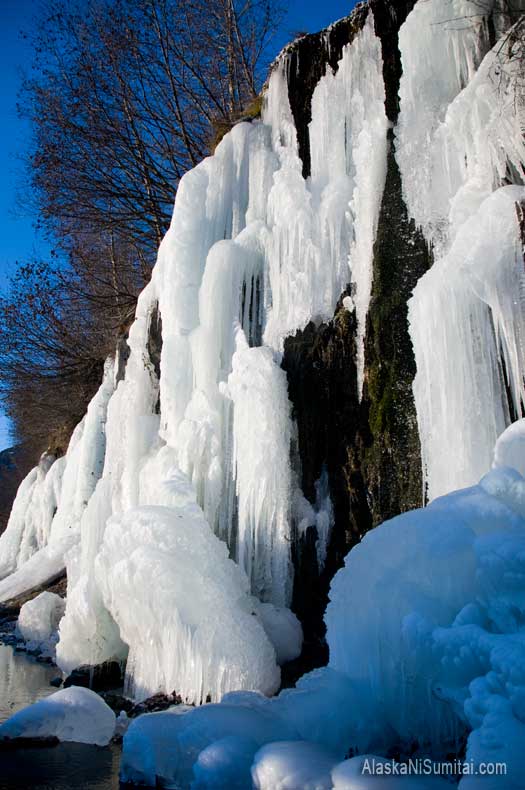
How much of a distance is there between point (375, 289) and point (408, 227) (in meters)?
0.55

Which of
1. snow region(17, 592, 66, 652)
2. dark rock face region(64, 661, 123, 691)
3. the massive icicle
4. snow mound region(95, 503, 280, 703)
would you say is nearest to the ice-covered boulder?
snow mound region(95, 503, 280, 703)

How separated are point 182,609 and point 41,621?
15.1 ft

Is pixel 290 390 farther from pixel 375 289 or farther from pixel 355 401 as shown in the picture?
pixel 375 289

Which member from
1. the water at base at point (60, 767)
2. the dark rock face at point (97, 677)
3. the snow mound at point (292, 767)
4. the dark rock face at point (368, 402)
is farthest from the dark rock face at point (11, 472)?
the snow mound at point (292, 767)

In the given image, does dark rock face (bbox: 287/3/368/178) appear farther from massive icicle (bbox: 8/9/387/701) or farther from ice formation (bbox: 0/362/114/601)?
ice formation (bbox: 0/362/114/601)

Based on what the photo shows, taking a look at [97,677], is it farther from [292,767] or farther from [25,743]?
[292,767]

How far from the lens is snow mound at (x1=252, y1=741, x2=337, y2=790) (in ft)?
7.68

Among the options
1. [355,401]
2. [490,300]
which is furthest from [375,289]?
[490,300]

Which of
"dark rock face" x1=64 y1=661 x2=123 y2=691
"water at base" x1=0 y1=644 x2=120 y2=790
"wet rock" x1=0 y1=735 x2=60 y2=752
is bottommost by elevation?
"water at base" x1=0 y1=644 x2=120 y2=790

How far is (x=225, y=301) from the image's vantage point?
632 cm

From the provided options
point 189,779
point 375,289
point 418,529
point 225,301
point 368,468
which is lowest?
point 189,779

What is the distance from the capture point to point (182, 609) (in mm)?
4816

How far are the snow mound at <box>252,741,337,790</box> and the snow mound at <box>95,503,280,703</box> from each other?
74.1 inches

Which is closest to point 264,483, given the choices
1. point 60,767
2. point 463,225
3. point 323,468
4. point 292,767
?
point 323,468
